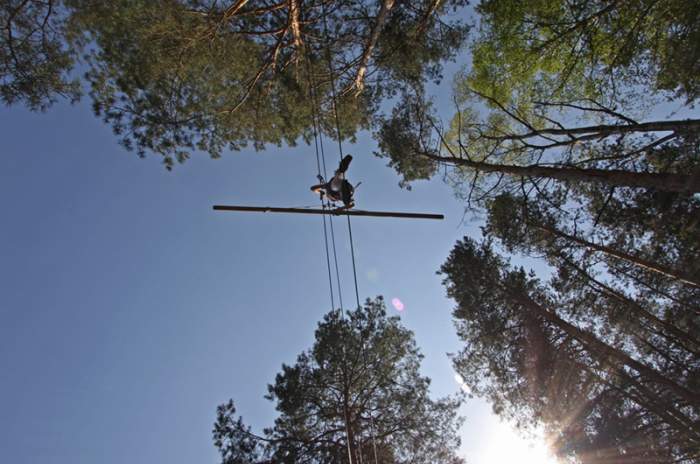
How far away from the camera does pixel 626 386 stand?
7.87 m

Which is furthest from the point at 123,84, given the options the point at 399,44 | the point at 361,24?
the point at 399,44

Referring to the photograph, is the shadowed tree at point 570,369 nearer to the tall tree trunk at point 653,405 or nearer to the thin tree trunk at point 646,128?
the tall tree trunk at point 653,405

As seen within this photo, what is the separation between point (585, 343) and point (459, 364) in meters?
3.08

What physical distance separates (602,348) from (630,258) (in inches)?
82.8

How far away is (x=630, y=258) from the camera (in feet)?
23.2

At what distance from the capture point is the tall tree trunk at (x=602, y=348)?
649 centimetres

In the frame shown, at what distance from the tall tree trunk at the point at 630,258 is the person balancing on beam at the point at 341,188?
5.22 meters

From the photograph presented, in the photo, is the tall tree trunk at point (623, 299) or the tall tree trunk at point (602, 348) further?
the tall tree trunk at point (623, 299)

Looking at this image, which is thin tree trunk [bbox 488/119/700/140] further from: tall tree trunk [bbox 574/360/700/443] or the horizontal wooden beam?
tall tree trunk [bbox 574/360/700/443]

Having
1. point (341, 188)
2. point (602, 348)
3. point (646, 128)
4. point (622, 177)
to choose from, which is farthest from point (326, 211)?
point (602, 348)

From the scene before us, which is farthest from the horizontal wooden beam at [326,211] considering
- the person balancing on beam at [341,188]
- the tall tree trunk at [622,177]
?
the tall tree trunk at [622,177]

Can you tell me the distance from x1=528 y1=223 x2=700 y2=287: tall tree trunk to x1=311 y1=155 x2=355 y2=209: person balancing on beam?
17.1 ft

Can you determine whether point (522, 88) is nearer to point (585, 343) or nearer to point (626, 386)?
point (585, 343)

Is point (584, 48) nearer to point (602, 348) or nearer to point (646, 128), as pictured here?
point (646, 128)
